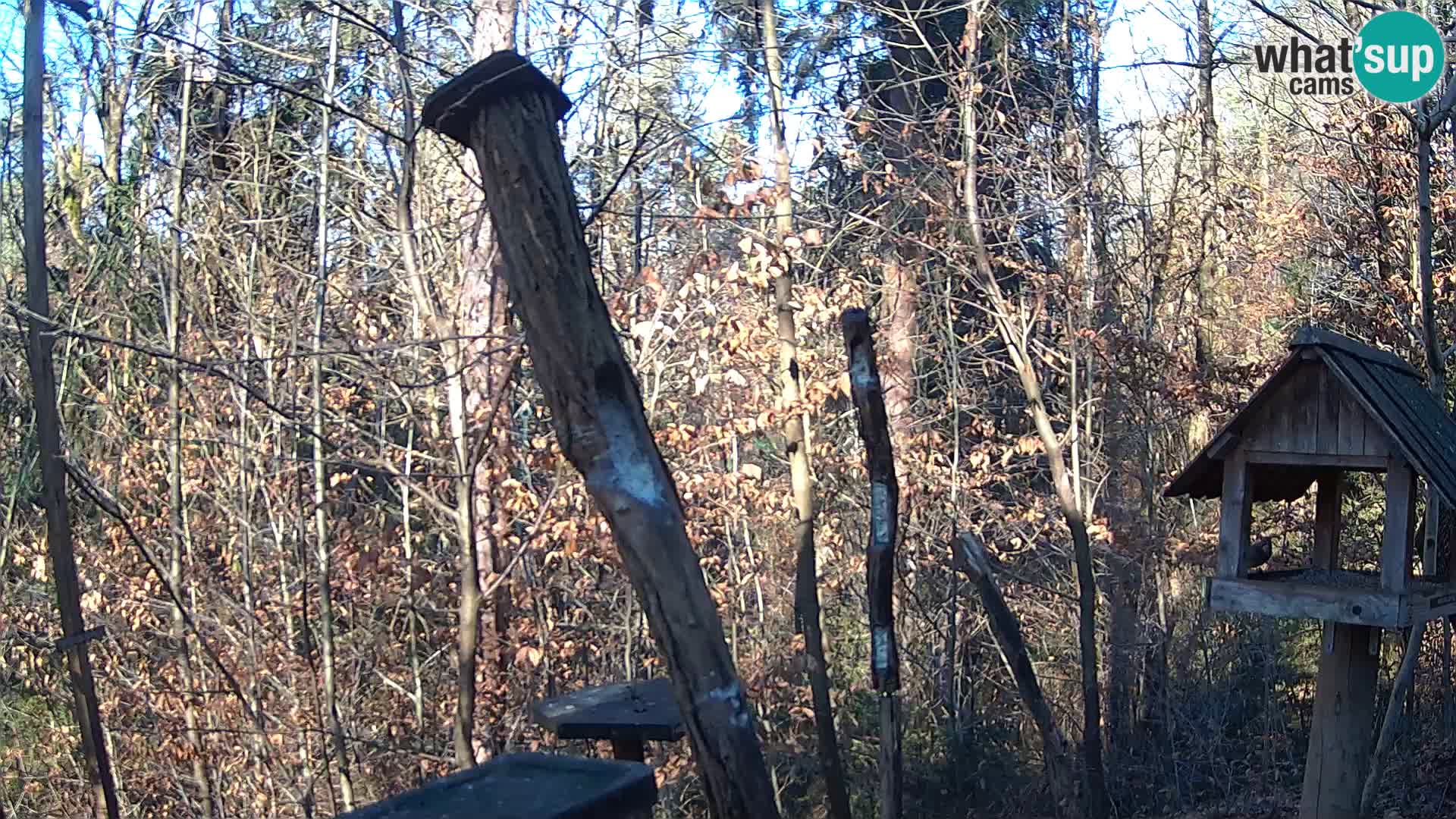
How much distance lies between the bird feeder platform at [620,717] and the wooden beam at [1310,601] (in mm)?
2006

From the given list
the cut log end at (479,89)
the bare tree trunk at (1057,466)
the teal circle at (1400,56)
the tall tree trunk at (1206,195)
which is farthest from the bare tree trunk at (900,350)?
the cut log end at (479,89)

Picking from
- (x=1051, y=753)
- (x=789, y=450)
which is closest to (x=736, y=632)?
(x=789, y=450)

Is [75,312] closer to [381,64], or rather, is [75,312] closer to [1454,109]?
[381,64]

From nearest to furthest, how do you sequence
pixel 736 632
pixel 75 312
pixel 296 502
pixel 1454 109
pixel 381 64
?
pixel 1454 109, pixel 381 64, pixel 296 502, pixel 75 312, pixel 736 632

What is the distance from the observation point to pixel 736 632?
30.9 ft

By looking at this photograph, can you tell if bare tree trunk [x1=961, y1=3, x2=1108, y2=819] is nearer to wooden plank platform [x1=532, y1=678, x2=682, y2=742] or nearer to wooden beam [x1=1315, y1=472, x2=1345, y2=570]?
wooden beam [x1=1315, y1=472, x2=1345, y2=570]

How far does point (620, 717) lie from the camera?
4230mm

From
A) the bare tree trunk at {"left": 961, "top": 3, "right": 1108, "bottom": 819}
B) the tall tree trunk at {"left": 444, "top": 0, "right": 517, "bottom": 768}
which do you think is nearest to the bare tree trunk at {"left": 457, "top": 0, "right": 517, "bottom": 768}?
the tall tree trunk at {"left": 444, "top": 0, "right": 517, "bottom": 768}

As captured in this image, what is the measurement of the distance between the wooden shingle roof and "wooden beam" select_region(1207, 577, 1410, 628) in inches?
16.4

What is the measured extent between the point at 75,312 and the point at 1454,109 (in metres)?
8.71

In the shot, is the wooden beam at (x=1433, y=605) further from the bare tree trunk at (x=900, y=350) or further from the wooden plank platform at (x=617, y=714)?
the bare tree trunk at (x=900, y=350)

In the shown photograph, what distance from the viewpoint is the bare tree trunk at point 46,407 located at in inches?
144

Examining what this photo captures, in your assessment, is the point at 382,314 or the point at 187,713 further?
the point at 187,713

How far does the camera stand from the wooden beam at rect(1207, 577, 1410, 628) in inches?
157
